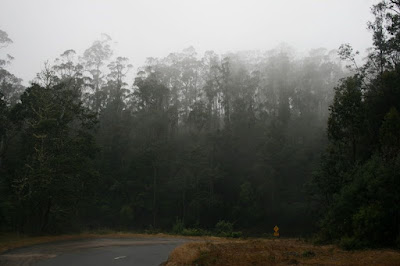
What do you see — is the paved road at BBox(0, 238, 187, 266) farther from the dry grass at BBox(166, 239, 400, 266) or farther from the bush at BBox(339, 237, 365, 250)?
the bush at BBox(339, 237, 365, 250)

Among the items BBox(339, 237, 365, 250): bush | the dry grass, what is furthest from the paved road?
BBox(339, 237, 365, 250): bush

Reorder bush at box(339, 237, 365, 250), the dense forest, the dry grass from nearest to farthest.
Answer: the dry grass
bush at box(339, 237, 365, 250)
the dense forest

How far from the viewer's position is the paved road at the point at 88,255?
14422mm

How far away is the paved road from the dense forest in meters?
8.05

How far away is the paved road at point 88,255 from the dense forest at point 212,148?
805 centimetres

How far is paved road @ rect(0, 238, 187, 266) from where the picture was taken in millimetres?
14422

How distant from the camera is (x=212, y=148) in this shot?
54438 millimetres

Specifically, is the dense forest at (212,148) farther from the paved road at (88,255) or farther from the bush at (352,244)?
the paved road at (88,255)

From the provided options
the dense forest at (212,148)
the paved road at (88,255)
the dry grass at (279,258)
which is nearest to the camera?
the dry grass at (279,258)

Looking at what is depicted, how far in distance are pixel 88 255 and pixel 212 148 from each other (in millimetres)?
38703

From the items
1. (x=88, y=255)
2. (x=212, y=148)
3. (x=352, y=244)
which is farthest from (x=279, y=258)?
(x=212, y=148)

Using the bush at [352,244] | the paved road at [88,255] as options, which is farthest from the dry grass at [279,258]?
the bush at [352,244]

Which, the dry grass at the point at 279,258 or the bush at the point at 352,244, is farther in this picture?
the bush at the point at 352,244

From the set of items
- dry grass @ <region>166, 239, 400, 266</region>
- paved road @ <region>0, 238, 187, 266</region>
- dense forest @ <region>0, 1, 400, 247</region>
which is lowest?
paved road @ <region>0, 238, 187, 266</region>
